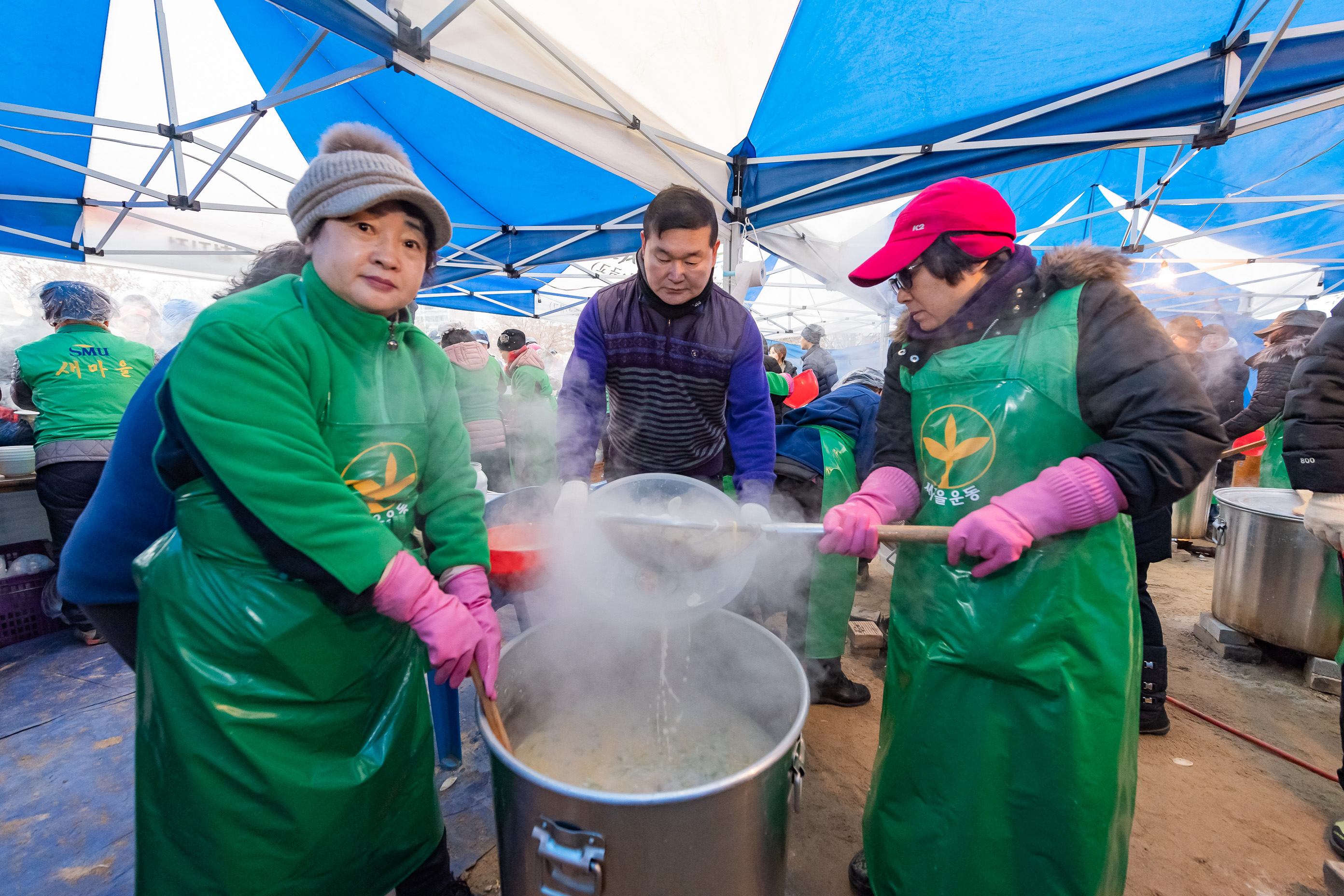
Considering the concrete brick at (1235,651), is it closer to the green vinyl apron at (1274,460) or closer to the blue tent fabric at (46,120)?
the green vinyl apron at (1274,460)

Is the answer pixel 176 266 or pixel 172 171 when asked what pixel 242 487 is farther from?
pixel 176 266

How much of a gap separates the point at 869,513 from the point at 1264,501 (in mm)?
3320

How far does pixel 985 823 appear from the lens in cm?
124

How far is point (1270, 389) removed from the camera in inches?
151

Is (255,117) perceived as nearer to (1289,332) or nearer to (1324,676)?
(1324,676)

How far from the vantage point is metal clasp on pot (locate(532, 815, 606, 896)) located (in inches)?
37.4

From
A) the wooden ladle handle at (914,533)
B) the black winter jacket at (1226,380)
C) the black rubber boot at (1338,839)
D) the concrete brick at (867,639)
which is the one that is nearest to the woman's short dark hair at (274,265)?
the wooden ladle handle at (914,533)

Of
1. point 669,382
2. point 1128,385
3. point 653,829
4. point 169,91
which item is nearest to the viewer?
point 653,829

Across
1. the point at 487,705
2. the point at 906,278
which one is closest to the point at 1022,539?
the point at 906,278

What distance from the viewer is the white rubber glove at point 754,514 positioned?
1587 millimetres

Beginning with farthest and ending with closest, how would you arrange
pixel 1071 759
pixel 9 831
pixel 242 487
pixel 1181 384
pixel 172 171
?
pixel 172 171
pixel 9 831
pixel 1071 759
pixel 1181 384
pixel 242 487

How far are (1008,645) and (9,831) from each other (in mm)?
3427

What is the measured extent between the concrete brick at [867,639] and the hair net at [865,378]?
156 cm

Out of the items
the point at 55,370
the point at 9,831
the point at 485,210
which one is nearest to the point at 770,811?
the point at 9,831
